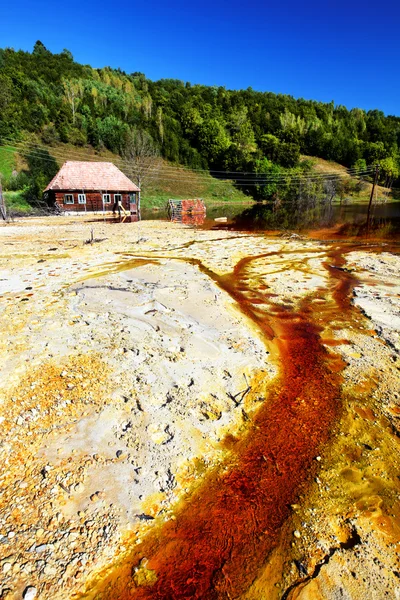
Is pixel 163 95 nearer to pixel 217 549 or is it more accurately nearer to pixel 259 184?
pixel 259 184

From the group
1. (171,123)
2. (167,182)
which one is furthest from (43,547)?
(171,123)

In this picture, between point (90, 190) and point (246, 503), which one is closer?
point (246, 503)

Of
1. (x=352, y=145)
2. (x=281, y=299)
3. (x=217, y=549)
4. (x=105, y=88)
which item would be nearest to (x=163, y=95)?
(x=105, y=88)

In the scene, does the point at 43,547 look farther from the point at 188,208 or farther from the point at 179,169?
the point at 179,169

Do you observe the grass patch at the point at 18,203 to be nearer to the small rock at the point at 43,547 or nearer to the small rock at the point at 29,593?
the small rock at the point at 43,547

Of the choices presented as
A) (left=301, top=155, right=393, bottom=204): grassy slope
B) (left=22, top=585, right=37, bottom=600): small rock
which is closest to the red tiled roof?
(left=22, top=585, right=37, bottom=600): small rock
